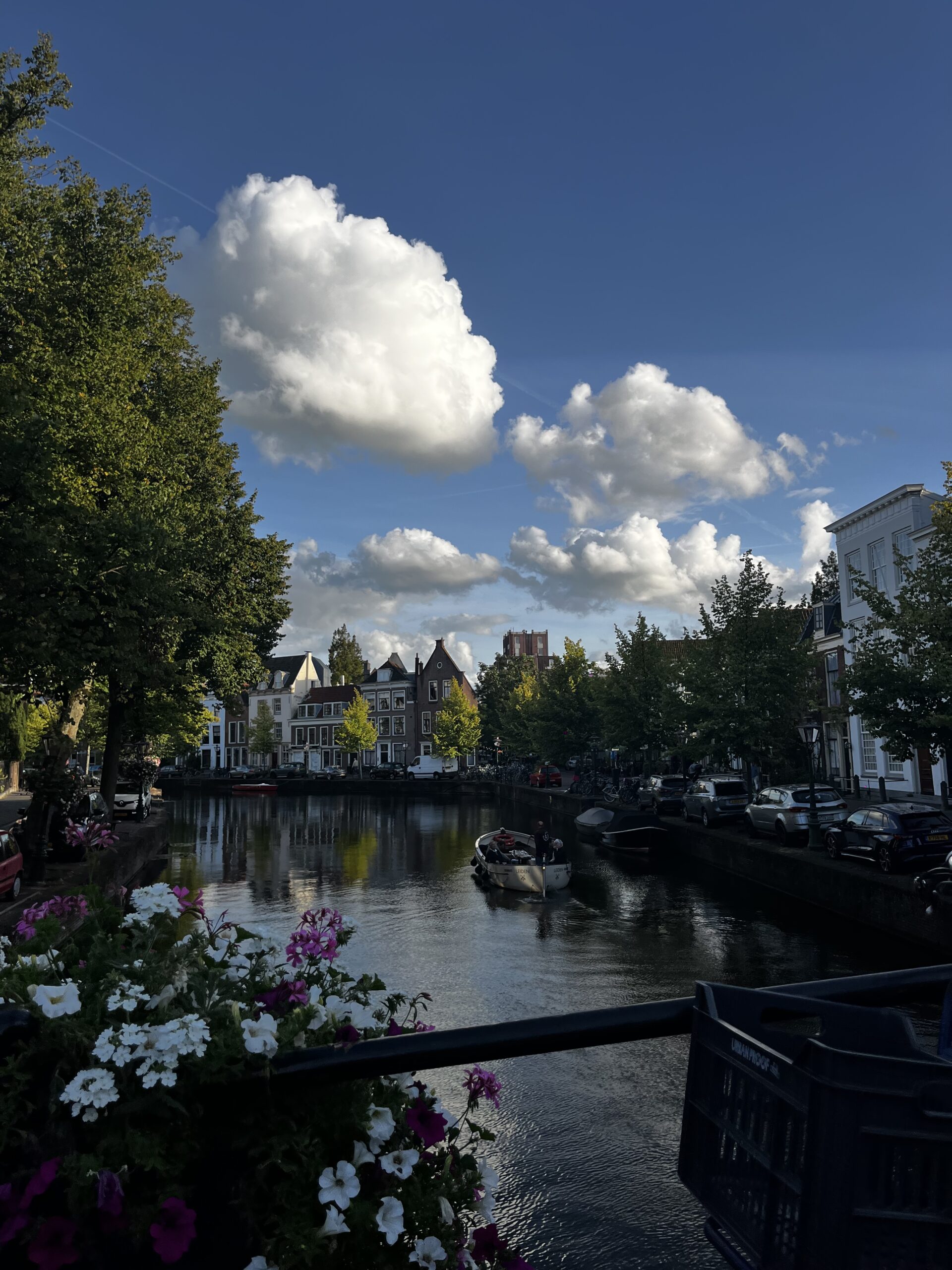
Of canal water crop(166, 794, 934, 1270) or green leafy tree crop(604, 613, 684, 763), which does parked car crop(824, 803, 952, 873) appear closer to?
canal water crop(166, 794, 934, 1270)

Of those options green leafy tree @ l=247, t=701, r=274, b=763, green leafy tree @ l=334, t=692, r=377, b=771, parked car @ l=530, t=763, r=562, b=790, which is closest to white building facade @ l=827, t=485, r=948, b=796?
parked car @ l=530, t=763, r=562, b=790

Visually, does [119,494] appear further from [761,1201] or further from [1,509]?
[761,1201]

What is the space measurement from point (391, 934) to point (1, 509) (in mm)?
13127

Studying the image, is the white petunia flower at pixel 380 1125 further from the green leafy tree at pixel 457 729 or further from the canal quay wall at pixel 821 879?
the green leafy tree at pixel 457 729

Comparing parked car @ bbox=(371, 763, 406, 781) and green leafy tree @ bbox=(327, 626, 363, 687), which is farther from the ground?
green leafy tree @ bbox=(327, 626, 363, 687)

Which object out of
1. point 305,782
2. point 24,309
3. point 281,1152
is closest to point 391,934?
point 24,309

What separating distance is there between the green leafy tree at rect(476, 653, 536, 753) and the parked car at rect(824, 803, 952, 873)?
6028cm

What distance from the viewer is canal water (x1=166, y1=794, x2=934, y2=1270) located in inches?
323

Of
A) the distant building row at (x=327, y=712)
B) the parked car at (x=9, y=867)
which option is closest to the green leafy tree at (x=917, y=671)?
the parked car at (x=9, y=867)

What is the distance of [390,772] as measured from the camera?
278ft

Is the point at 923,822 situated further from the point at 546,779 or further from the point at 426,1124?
the point at 546,779

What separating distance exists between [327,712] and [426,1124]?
10452 cm

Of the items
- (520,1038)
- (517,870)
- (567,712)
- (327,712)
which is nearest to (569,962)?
(517,870)

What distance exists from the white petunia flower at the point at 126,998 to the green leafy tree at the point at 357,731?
94612 millimetres
